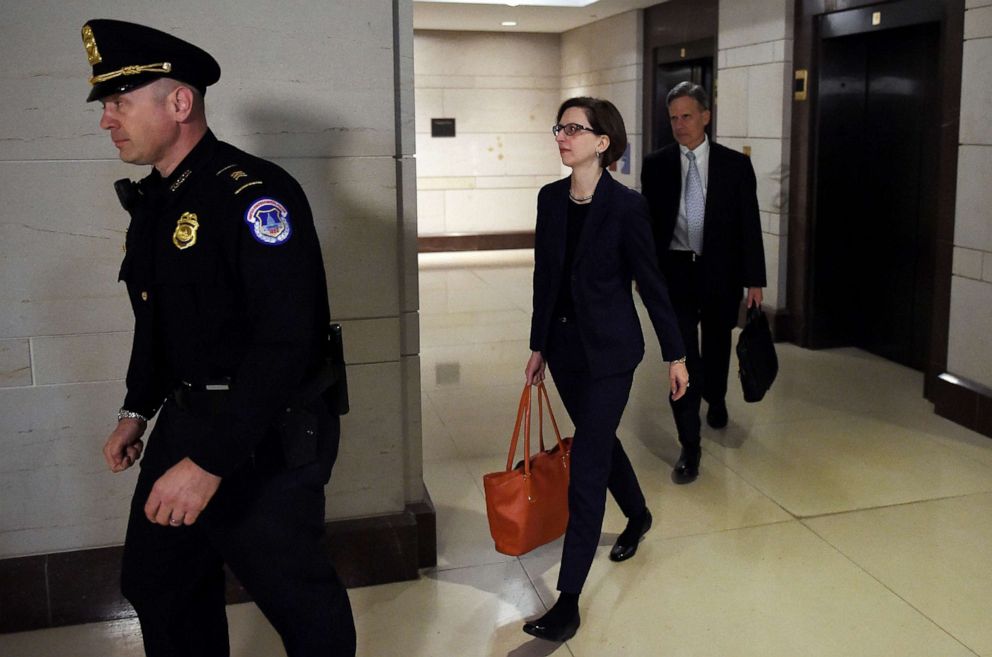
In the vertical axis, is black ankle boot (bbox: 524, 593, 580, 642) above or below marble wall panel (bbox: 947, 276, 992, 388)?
below

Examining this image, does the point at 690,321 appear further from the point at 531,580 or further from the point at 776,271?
the point at 776,271

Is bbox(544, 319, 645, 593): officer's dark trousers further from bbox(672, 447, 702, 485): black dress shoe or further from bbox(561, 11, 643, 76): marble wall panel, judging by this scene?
bbox(561, 11, 643, 76): marble wall panel

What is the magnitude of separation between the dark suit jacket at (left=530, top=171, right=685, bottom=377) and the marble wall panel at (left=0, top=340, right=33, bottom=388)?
5.70 feet

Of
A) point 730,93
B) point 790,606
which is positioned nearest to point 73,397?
point 790,606

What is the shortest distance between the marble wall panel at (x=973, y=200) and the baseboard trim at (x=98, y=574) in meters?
3.62

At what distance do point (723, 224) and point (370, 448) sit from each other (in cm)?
213

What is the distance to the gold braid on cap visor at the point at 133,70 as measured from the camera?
2.18 meters

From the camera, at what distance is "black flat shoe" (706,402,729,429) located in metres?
5.59

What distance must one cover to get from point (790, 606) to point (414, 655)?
4.34 ft

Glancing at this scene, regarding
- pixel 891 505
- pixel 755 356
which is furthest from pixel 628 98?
pixel 891 505

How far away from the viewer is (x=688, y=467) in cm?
484

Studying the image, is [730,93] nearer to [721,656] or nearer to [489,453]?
[489,453]

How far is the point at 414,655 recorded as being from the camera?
3295 millimetres

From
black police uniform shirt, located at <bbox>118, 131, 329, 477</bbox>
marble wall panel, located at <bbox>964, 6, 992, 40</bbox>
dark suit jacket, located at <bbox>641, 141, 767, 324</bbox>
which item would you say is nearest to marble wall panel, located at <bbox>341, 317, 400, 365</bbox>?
black police uniform shirt, located at <bbox>118, 131, 329, 477</bbox>
